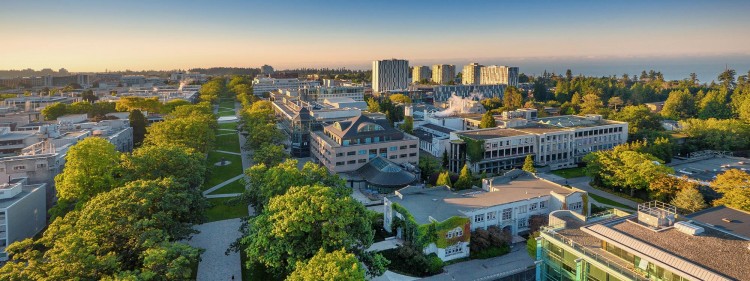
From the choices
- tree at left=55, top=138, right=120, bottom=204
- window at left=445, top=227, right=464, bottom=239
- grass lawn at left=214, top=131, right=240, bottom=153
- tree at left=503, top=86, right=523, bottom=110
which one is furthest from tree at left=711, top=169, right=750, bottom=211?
tree at left=503, top=86, right=523, bottom=110

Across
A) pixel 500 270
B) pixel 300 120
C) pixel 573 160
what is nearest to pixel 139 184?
pixel 500 270

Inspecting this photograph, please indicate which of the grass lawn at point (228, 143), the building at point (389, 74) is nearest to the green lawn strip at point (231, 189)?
the grass lawn at point (228, 143)

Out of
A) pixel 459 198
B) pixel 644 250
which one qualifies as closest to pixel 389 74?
pixel 459 198

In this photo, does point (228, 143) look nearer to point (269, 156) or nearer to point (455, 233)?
point (269, 156)

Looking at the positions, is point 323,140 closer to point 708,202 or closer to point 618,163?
point 618,163

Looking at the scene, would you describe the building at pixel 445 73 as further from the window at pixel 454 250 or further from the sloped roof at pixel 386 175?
the window at pixel 454 250

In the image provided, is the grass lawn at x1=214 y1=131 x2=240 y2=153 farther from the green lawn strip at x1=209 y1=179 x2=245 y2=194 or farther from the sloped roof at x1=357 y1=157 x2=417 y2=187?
the sloped roof at x1=357 y1=157 x2=417 y2=187
